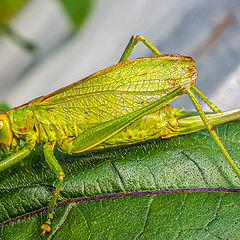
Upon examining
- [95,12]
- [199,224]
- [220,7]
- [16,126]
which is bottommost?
[199,224]

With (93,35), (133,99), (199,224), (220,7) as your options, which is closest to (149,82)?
(133,99)

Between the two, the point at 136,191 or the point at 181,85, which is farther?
the point at 181,85

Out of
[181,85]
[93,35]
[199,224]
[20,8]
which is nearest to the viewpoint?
[199,224]

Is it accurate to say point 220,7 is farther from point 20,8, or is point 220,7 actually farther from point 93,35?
point 20,8

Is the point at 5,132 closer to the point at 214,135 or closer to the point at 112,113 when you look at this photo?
the point at 112,113

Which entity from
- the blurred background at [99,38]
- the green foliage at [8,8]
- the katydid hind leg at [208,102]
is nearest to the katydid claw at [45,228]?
the katydid hind leg at [208,102]

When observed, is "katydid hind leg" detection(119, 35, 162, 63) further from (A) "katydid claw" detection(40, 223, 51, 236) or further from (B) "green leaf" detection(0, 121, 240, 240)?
(A) "katydid claw" detection(40, 223, 51, 236)

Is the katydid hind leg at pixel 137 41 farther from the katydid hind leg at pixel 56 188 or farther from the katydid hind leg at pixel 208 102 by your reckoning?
the katydid hind leg at pixel 56 188

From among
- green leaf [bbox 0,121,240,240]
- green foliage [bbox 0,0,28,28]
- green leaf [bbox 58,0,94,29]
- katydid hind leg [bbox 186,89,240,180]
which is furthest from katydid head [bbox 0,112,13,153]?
green foliage [bbox 0,0,28,28]
